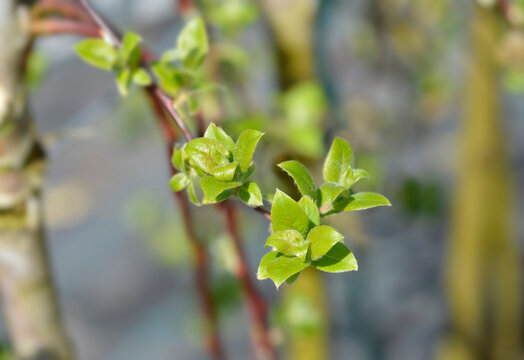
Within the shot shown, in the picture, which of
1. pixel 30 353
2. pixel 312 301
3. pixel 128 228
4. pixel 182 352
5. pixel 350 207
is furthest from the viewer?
pixel 128 228

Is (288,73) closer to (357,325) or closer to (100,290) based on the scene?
(357,325)

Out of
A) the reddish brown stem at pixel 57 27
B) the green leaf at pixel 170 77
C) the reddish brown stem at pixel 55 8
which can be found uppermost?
the reddish brown stem at pixel 55 8

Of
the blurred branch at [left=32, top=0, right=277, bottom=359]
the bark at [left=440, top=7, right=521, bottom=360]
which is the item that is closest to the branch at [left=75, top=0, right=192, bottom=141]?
the blurred branch at [left=32, top=0, right=277, bottom=359]

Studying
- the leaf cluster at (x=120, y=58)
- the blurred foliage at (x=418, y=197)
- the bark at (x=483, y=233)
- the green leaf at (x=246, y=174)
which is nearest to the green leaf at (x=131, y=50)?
the leaf cluster at (x=120, y=58)

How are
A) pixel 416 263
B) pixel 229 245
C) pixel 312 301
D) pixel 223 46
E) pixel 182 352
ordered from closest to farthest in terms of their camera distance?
pixel 229 245 → pixel 223 46 → pixel 312 301 → pixel 182 352 → pixel 416 263

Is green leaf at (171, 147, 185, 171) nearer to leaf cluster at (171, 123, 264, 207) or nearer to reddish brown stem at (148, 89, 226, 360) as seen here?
leaf cluster at (171, 123, 264, 207)

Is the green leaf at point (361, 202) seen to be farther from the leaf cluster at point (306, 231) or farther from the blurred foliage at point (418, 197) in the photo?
the blurred foliage at point (418, 197)

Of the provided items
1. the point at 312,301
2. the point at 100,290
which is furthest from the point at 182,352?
the point at 312,301

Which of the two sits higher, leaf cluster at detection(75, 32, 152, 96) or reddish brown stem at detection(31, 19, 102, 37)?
reddish brown stem at detection(31, 19, 102, 37)
